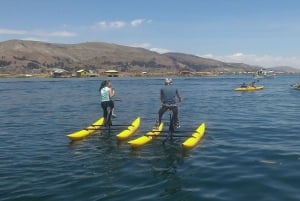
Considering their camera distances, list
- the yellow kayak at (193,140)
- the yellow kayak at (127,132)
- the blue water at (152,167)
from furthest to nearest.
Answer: the yellow kayak at (127,132) → the yellow kayak at (193,140) → the blue water at (152,167)

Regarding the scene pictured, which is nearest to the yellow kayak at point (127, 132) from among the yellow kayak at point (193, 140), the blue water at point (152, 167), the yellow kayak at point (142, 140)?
Answer: the blue water at point (152, 167)

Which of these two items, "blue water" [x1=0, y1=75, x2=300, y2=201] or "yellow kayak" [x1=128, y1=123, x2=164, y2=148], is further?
"yellow kayak" [x1=128, y1=123, x2=164, y2=148]

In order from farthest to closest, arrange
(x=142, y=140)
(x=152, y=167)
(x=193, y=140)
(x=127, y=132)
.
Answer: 1. (x=127, y=132)
2. (x=193, y=140)
3. (x=142, y=140)
4. (x=152, y=167)

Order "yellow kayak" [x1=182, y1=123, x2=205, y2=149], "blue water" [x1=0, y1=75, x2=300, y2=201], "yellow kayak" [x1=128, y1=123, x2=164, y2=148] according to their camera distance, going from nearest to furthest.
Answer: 1. "blue water" [x1=0, y1=75, x2=300, y2=201]
2. "yellow kayak" [x1=182, y1=123, x2=205, y2=149]
3. "yellow kayak" [x1=128, y1=123, x2=164, y2=148]

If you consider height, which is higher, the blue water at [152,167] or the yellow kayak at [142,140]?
the yellow kayak at [142,140]

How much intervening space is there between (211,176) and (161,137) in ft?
24.8

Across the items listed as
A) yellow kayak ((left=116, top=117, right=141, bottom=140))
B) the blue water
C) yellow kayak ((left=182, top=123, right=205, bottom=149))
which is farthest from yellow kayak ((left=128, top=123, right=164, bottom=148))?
yellow kayak ((left=182, top=123, right=205, bottom=149))

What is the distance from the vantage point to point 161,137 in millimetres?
21250

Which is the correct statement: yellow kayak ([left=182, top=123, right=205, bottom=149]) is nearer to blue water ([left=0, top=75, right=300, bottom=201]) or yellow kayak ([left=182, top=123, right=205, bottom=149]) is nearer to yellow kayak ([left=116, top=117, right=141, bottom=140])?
blue water ([left=0, top=75, right=300, bottom=201])

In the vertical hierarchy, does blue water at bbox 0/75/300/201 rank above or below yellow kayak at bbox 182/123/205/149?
below

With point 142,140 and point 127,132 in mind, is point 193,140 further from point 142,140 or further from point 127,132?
point 127,132

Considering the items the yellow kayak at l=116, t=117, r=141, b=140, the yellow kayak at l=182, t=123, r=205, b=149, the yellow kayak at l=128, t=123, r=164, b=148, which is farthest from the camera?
the yellow kayak at l=116, t=117, r=141, b=140

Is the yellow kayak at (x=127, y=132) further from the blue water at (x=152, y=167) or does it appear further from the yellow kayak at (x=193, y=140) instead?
the yellow kayak at (x=193, y=140)

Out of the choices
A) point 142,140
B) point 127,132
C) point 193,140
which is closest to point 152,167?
point 142,140
